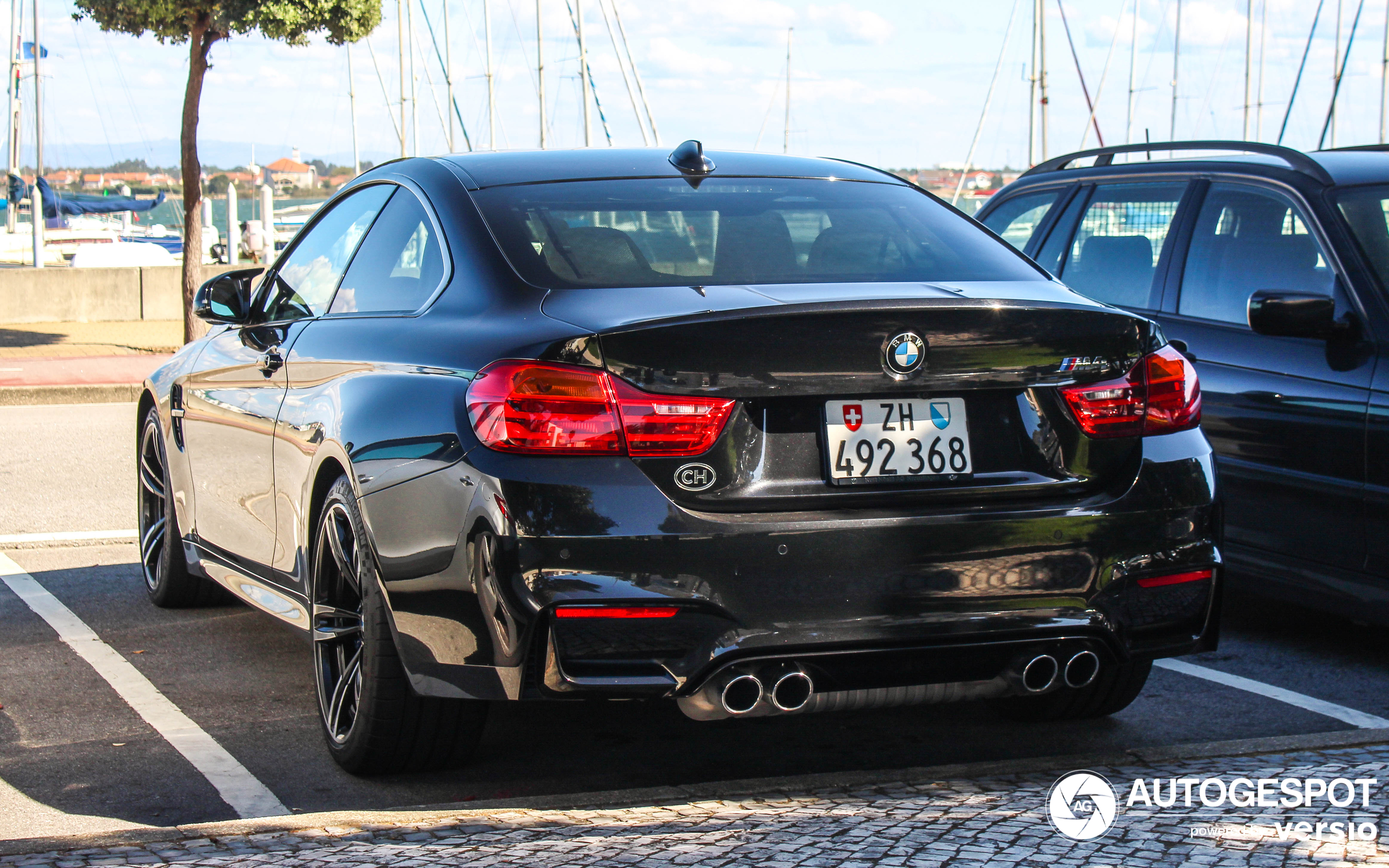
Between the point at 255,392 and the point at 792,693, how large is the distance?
7.23 feet

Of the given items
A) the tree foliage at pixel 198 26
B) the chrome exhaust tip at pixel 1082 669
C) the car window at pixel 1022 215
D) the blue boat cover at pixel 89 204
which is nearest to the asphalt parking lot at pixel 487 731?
the chrome exhaust tip at pixel 1082 669

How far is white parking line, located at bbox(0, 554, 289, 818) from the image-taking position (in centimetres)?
397

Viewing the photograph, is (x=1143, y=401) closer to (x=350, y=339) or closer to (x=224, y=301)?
(x=350, y=339)

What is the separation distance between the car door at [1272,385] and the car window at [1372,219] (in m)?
0.13

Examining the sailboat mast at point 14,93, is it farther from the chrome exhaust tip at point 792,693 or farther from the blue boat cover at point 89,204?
the chrome exhaust tip at point 792,693

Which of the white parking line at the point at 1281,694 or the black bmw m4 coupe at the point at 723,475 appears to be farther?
the white parking line at the point at 1281,694

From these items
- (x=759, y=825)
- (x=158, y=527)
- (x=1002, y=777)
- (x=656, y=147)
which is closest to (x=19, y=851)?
(x=759, y=825)

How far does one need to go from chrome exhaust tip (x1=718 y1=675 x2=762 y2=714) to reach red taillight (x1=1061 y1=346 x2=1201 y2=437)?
97cm

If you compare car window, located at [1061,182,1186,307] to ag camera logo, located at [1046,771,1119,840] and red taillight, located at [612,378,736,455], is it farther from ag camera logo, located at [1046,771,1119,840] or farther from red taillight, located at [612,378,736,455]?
red taillight, located at [612,378,736,455]

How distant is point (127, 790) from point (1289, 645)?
3.97m

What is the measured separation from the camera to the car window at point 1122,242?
632 cm

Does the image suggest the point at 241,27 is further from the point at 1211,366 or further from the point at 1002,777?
the point at 1002,777

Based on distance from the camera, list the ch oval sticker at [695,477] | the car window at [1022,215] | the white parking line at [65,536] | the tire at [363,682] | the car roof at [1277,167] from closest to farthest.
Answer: the ch oval sticker at [695,477] → the tire at [363,682] → the car roof at [1277,167] → the car window at [1022,215] → the white parking line at [65,536]

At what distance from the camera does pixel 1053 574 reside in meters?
3.57
